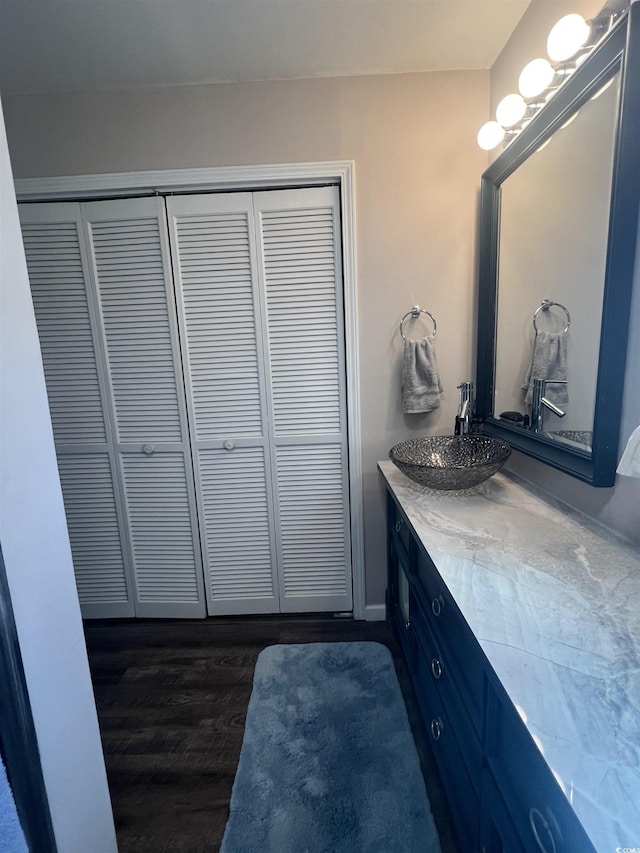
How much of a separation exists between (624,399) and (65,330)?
2214mm

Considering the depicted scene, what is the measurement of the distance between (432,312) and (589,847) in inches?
65.2

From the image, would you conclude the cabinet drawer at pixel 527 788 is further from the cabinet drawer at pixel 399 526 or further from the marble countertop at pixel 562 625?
the cabinet drawer at pixel 399 526

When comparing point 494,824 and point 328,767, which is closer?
point 494,824

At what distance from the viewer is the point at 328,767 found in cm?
123

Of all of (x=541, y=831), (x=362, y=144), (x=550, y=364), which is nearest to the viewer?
(x=541, y=831)

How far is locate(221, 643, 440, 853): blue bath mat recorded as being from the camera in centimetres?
106

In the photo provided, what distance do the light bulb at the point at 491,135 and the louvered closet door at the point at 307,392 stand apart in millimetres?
607

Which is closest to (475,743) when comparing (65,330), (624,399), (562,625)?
(562,625)

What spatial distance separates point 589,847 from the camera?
0.41 m

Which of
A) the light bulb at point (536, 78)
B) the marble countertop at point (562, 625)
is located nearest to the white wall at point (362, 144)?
the light bulb at point (536, 78)

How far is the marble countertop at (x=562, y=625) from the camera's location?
46 centimetres

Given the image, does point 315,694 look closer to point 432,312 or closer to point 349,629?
point 349,629

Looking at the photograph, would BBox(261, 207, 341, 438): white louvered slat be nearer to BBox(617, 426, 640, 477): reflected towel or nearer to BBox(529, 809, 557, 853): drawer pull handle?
BBox(617, 426, 640, 477): reflected towel

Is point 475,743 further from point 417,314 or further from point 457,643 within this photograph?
point 417,314
